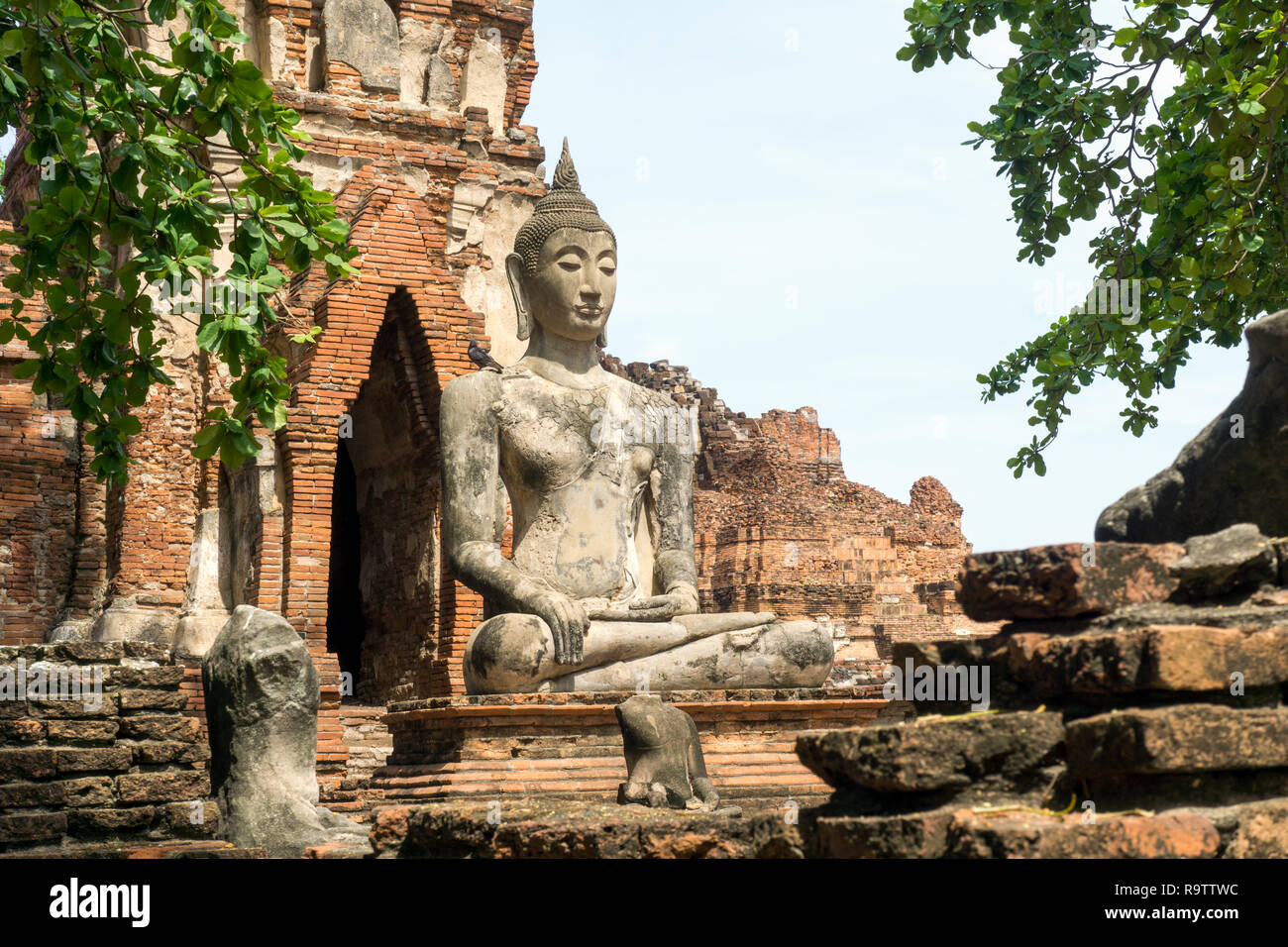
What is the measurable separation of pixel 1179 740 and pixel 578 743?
397 centimetres

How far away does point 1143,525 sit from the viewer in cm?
416

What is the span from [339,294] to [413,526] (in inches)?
92.7

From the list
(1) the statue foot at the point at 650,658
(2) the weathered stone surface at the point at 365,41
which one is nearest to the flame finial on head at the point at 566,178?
(1) the statue foot at the point at 650,658

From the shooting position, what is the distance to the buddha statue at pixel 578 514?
7.09m

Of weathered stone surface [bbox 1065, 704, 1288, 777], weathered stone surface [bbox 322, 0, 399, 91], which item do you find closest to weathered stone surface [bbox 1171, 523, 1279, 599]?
weathered stone surface [bbox 1065, 704, 1288, 777]

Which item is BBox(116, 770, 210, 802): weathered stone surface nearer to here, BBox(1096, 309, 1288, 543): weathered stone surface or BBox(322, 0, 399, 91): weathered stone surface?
BBox(1096, 309, 1288, 543): weathered stone surface

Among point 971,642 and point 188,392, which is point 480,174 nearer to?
point 188,392

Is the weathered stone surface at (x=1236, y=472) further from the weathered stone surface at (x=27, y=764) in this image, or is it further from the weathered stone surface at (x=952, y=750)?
the weathered stone surface at (x=27, y=764)

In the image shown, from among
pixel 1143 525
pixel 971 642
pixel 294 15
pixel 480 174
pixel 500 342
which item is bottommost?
pixel 971 642

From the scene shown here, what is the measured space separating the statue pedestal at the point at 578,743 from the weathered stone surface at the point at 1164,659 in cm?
326

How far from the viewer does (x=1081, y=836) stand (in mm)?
2914

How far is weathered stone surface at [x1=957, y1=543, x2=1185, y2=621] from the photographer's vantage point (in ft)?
11.3

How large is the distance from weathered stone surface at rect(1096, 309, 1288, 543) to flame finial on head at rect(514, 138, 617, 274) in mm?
4422
